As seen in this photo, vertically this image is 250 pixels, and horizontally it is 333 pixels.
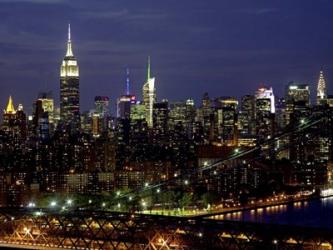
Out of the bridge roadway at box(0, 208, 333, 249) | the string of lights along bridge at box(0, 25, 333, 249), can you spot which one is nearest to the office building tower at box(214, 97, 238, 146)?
the string of lights along bridge at box(0, 25, 333, 249)

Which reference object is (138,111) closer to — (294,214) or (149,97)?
(149,97)

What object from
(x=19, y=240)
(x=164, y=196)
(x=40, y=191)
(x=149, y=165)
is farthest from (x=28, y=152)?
(x=19, y=240)

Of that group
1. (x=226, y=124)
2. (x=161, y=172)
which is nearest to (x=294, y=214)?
(x=161, y=172)

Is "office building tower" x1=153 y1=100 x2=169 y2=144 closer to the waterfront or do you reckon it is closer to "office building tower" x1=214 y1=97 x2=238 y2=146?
"office building tower" x1=214 y1=97 x2=238 y2=146

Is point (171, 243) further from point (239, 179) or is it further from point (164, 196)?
point (239, 179)

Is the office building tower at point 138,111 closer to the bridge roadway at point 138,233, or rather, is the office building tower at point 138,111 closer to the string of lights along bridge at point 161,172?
the string of lights along bridge at point 161,172
